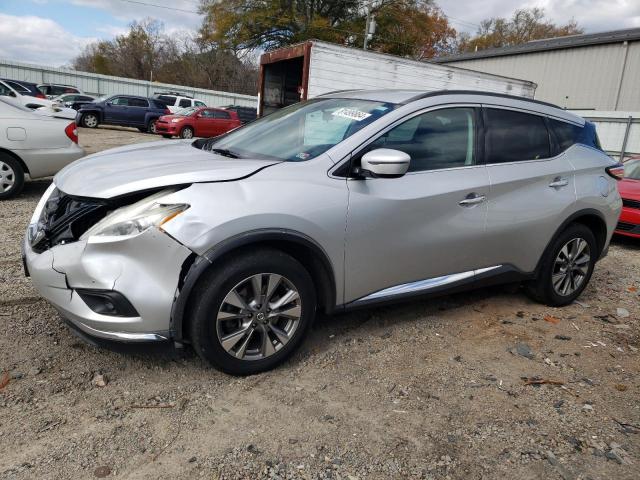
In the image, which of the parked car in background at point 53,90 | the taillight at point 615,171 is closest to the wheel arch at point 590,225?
the taillight at point 615,171

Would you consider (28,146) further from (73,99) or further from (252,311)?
(73,99)

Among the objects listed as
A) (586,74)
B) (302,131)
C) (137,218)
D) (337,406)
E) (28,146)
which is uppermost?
(586,74)

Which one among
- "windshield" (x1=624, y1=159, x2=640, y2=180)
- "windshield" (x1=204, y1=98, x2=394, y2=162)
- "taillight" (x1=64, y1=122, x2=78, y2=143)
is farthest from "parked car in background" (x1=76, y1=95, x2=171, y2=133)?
"windshield" (x1=204, y1=98, x2=394, y2=162)

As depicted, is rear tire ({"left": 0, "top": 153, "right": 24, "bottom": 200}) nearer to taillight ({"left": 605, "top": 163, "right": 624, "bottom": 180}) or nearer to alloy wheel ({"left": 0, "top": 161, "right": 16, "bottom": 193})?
alloy wheel ({"left": 0, "top": 161, "right": 16, "bottom": 193})

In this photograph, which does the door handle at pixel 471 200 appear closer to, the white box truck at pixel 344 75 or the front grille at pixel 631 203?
the front grille at pixel 631 203

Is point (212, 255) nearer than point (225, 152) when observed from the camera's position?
Yes

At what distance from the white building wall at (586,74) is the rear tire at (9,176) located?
959 inches

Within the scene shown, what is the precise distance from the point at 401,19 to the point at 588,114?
73.5 feet

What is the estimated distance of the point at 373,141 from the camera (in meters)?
3.08

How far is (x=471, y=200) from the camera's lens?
3.45 meters

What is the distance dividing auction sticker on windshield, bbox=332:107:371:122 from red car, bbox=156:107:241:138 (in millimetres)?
17000

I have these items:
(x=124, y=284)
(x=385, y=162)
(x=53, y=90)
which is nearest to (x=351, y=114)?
(x=385, y=162)

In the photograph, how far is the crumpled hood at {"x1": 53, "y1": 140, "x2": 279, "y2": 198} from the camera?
2609 mm

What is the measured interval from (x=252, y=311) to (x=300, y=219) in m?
0.56
